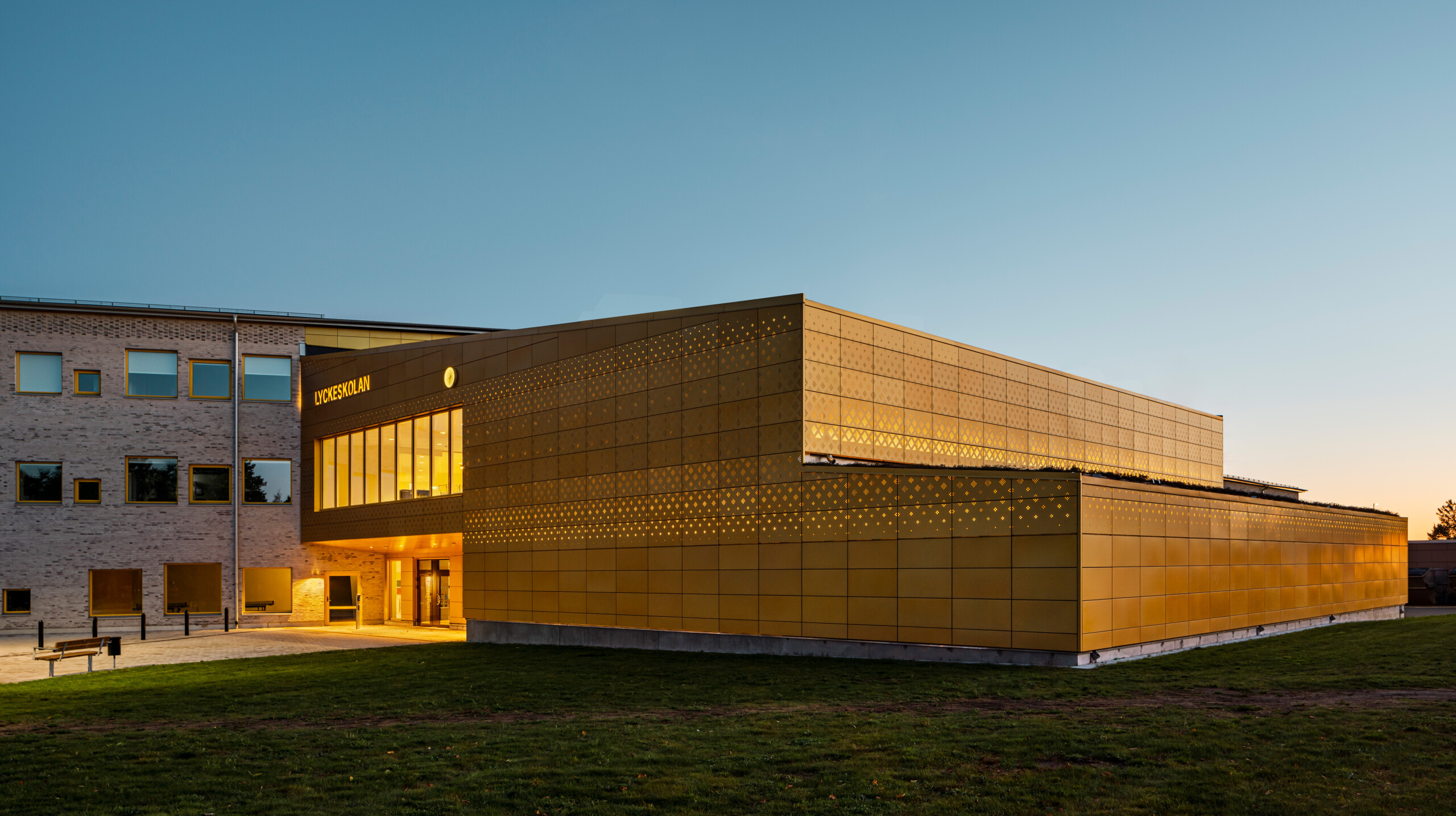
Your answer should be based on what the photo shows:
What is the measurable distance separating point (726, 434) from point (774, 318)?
309 centimetres

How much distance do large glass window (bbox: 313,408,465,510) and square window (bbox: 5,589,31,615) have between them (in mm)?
10554

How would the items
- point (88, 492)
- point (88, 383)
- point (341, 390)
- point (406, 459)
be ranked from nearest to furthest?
point (406, 459)
point (341, 390)
point (88, 492)
point (88, 383)

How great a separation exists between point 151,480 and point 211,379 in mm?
4444

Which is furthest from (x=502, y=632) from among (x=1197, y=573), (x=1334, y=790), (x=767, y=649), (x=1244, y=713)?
(x=1334, y=790)

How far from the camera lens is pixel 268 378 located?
3994 cm

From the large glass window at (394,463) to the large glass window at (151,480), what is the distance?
520 centimetres

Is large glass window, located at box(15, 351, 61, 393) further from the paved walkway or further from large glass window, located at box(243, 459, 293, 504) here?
the paved walkway

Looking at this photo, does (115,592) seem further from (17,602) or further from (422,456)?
(422,456)

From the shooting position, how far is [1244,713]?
12383 mm

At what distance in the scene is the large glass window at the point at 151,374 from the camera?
38.6m

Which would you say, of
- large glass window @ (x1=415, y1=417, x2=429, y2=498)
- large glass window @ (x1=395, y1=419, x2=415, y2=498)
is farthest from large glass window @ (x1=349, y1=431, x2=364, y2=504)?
large glass window @ (x1=415, y1=417, x2=429, y2=498)

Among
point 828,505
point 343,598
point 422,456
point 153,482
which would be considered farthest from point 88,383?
point 828,505

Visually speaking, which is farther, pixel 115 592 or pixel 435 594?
pixel 435 594

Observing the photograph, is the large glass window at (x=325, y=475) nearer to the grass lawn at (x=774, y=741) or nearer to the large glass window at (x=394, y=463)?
the large glass window at (x=394, y=463)
